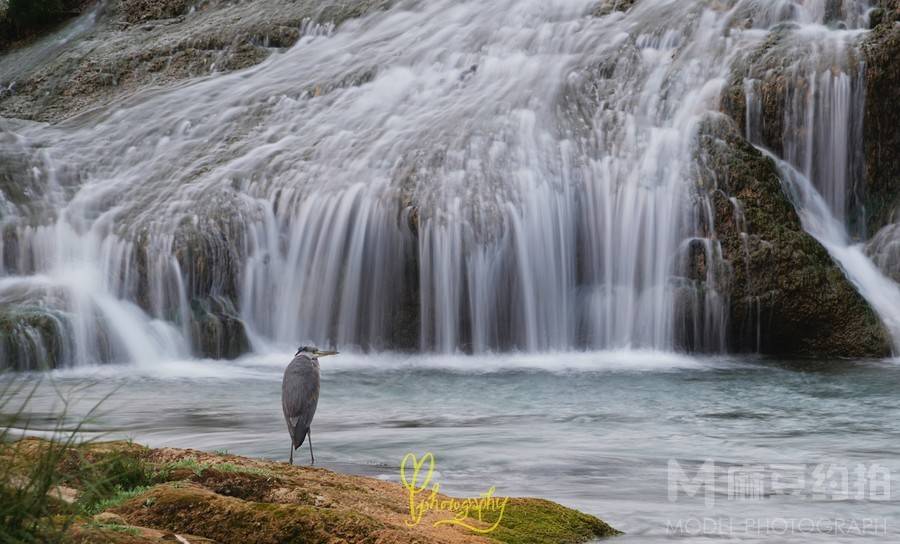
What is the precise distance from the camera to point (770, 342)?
1301cm

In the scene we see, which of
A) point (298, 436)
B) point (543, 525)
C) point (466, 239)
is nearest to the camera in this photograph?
point (543, 525)

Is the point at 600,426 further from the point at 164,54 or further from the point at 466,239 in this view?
the point at 164,54

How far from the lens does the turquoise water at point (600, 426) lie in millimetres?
5613

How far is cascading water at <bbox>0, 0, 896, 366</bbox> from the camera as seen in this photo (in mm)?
13500

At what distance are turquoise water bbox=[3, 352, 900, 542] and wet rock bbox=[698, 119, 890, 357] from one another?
1.51 feet

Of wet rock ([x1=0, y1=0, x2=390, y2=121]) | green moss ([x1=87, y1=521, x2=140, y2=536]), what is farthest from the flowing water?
green moss ([x1=87, y1=521, x2=140, y2=536])

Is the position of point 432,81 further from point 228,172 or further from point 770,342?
point 770,342

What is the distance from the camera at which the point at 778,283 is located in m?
12.7

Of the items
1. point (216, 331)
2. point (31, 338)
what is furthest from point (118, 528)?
point (216, 331)

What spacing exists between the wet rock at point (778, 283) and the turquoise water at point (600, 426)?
0.46 meters

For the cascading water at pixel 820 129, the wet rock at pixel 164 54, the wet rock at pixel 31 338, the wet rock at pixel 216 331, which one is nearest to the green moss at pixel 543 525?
the wet rock at pixel 31 338

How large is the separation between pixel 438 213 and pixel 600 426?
5619mm

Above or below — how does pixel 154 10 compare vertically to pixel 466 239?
above

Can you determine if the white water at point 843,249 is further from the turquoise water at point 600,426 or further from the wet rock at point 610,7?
the wet rock at point 610,7
